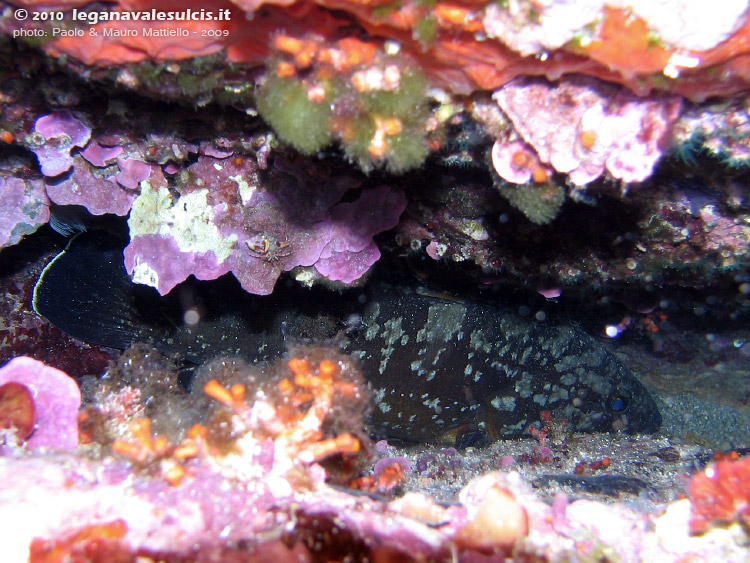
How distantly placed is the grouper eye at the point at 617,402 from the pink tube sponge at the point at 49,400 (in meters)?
6.84

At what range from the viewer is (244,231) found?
342 centimetres

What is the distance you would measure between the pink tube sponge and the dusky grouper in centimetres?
237

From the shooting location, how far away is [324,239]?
3.50 metres

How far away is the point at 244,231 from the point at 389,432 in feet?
12.5

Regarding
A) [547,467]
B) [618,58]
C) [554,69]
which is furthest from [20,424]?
[547,467]

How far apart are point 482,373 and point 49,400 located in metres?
5.13

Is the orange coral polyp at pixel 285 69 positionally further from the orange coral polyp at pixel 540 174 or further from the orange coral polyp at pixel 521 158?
the orange coral polyp at pixel 540 174

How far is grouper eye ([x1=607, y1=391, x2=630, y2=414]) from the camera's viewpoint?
661cm

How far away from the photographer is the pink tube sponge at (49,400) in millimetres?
2004

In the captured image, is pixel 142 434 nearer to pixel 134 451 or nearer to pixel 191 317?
pixel 134 451

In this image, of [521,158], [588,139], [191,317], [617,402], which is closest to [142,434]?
[521,158]

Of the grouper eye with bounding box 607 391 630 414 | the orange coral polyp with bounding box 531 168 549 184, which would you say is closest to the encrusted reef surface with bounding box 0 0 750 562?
the orange coral polyp with bounding box 531 168 549 184

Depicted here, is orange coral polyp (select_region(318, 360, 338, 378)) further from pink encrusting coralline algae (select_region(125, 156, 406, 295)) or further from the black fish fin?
the black fish fin

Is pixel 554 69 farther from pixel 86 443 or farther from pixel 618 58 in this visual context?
pixel 86 443
